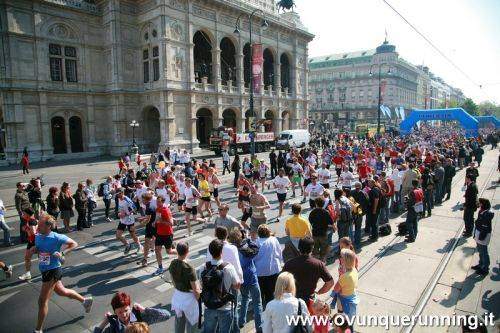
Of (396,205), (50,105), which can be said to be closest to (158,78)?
(50,105)

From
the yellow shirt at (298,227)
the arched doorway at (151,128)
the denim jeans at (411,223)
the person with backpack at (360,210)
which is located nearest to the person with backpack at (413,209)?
the denim jeans at (411,223)

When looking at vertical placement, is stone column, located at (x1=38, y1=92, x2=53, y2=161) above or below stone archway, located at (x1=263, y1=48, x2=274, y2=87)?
below

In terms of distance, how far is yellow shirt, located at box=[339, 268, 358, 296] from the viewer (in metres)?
4.83

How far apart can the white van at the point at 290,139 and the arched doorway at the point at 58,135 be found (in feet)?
77.1

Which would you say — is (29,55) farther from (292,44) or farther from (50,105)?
(292,44)

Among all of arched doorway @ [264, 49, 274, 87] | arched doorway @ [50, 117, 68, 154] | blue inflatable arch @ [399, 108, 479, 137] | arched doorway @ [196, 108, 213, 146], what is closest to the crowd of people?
blue inflatable arch @ [399, 108, 479, 137]

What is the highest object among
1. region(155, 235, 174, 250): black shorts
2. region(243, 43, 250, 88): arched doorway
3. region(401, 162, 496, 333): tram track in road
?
region(243, 43, 250, 88): arched doorway

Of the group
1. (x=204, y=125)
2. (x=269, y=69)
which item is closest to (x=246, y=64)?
(x=269, y=69)

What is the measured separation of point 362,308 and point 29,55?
3665cm

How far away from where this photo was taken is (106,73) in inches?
1430

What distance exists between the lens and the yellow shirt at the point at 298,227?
22.4 ft

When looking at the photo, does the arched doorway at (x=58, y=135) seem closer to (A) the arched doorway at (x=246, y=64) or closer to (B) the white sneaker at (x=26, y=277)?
(A) the arched doorway at (x=246, y=64)

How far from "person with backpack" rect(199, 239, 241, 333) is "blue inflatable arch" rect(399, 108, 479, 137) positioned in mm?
33513

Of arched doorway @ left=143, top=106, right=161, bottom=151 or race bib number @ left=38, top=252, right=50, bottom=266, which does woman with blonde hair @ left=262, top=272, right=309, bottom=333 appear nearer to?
race bib number @ left=38, top=252, right=50, bottom=266
